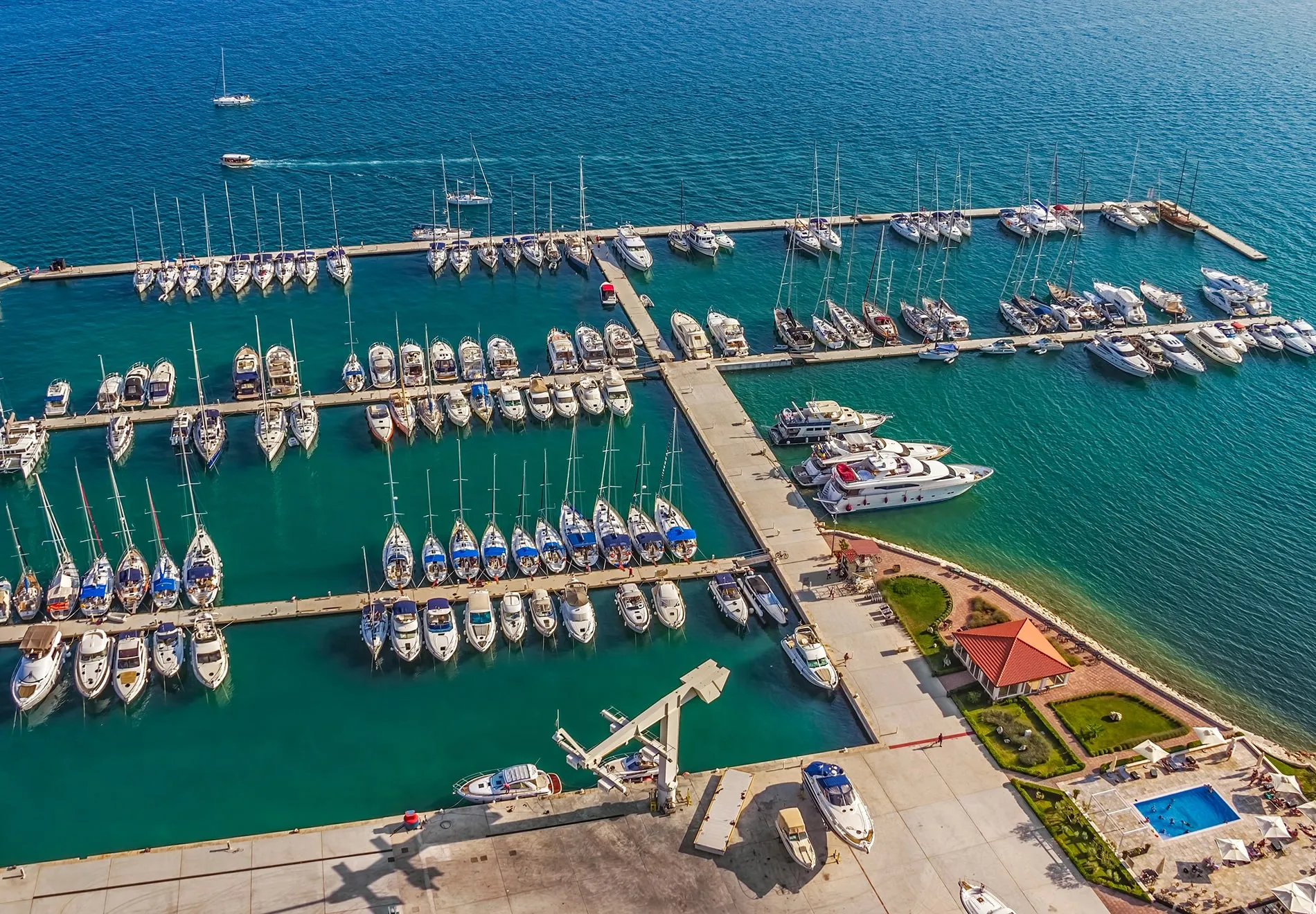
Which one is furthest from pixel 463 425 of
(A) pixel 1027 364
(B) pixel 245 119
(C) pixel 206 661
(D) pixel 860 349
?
(B) pixel 245 119

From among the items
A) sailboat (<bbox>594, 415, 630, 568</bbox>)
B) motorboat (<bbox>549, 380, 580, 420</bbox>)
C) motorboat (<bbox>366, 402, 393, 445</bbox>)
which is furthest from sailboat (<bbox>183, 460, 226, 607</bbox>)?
motorboat (<bbox>549, 380, 580, 420</bbox>)

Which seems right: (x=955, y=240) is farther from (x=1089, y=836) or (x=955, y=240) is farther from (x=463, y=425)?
(x=1089, y=836)

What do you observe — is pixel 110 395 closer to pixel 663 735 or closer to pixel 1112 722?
pixel 663 735

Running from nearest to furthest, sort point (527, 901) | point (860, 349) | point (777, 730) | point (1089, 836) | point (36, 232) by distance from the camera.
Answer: point (527, 901) < point (1089, 836) < point (777, 730) < point (860, 349) < point (36, 232)

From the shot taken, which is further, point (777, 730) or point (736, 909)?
point (777, 730)

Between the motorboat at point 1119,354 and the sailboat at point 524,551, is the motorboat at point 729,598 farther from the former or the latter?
the motorboat at point 1119,354

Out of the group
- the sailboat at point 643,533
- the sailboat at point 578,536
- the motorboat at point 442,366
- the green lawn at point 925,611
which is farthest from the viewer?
the motorboat at point 442,366

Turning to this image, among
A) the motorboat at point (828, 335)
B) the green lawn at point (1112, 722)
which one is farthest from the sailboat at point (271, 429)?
the green lawn at point (1112, 722)
